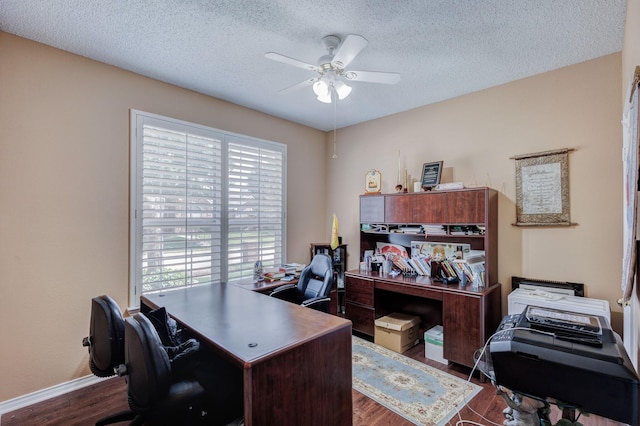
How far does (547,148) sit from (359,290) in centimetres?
237

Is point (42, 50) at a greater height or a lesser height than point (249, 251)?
greater

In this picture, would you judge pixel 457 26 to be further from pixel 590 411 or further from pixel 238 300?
pixel 238 300

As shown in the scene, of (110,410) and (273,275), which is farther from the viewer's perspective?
(273,275)

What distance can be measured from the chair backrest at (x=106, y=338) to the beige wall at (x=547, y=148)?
3316 millimetres

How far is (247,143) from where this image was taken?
12.4ft

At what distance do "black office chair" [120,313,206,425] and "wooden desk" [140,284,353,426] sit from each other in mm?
244

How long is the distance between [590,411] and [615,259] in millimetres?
2134

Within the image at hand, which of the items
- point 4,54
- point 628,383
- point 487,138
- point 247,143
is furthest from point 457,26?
point 4,54

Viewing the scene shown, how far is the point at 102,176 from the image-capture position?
2.68 meters

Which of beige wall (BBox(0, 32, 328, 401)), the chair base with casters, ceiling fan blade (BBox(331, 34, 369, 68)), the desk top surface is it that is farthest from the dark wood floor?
ceiling fan blade (BBox(331, 34, 369, 68))

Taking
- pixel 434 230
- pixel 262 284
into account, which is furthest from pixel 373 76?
pixel 262 284

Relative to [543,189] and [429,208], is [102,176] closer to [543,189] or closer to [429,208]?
[429,208]

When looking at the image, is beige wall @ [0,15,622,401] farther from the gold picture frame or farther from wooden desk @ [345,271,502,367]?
wooden desk @ [345,271,502,367]

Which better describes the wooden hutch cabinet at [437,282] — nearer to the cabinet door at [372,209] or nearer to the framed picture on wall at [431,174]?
the cabinet door at [372,209]
